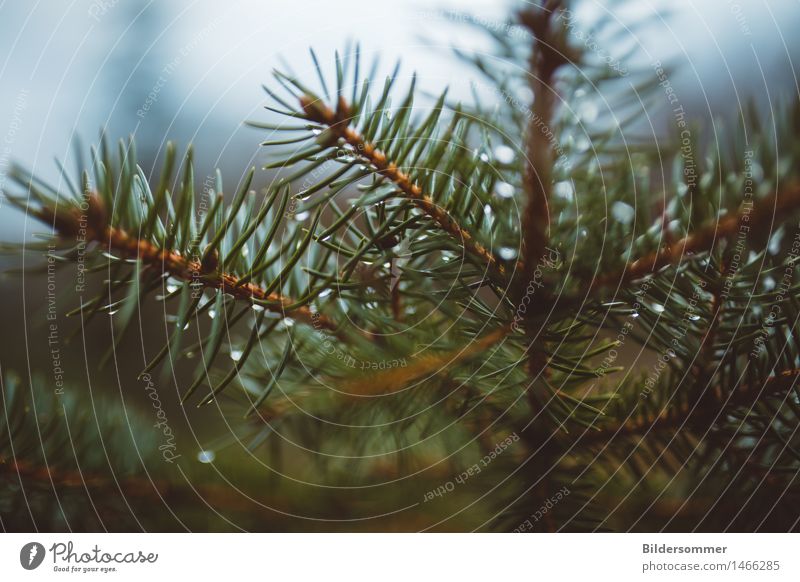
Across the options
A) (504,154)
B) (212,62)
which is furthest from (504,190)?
(212,62)

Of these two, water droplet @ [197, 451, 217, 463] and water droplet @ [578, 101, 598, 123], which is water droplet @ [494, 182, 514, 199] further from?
water droplet @ [197, 451, 217, 463]

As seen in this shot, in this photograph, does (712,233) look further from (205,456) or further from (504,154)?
(205,456)

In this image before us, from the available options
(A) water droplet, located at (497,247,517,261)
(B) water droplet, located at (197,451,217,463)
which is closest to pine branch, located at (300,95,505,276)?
(A) water droplet, located at (497,247,517,261)

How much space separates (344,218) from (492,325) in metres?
0.06

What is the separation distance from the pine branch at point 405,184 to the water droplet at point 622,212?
38mm

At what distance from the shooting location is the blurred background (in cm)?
20

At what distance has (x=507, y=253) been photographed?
17 cm

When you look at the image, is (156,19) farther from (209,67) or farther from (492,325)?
(492,325)

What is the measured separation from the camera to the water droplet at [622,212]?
16cm

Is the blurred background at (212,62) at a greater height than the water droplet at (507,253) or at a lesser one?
greater

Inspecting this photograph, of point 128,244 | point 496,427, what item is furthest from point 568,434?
point 128,244

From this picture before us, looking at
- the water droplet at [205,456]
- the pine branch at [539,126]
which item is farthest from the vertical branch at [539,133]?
the water droplet at [205,456]

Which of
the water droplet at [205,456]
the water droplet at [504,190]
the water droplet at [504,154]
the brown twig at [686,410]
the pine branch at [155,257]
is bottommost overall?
the water droplet at [205,456]

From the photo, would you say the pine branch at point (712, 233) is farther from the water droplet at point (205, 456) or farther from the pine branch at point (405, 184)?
the water droplet at point (205, 456)
